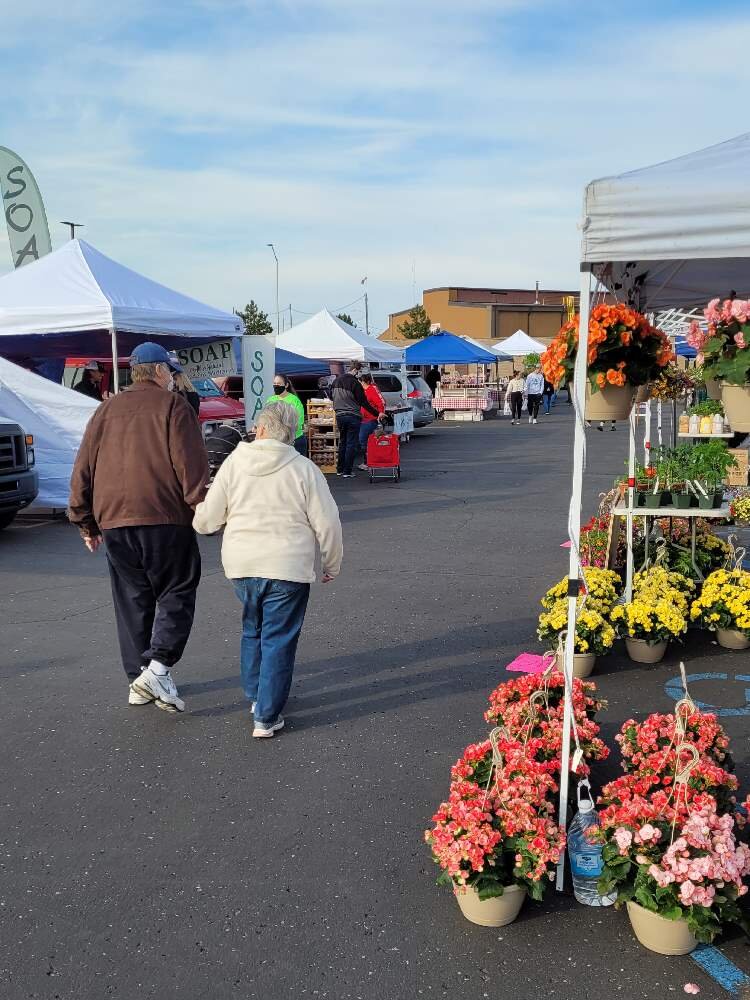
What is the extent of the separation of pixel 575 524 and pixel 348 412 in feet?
44.3

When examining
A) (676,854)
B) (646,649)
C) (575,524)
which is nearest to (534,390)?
(646,649)

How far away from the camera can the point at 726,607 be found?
606 cm

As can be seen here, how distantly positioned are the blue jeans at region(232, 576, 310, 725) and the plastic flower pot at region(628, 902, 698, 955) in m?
2.19

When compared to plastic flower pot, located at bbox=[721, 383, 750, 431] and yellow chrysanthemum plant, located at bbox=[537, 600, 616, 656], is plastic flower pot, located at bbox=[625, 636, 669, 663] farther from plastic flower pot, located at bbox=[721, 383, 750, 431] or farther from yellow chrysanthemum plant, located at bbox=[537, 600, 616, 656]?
plastic flower pot, located at bbox=[721, 383, 750, 431]

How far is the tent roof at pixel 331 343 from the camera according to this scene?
22.3 meters

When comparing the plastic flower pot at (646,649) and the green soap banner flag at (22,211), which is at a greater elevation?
the green soap banner flag at (22,211)

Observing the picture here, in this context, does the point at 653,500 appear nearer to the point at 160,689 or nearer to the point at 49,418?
the point at 160,689

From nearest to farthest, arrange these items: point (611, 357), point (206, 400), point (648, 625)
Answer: point (611, 357)
point (648, 625)
point (206, 400)

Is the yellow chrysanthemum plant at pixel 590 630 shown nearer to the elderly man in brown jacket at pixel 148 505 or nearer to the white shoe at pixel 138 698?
the elderly man in brown jacket at pixel 148 505

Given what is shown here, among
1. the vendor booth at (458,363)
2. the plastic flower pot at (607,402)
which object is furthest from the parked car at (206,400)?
the plastic flower pot at (607,402)

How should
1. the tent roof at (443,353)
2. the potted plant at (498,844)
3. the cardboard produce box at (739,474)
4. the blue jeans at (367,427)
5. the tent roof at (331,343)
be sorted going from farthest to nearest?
1. the tent roof at (443,353)
2. the tent roof at (331,343)
3. the blue jeans at (367,427)
4. the cardboard produce box at (739,474)
5. the potted plant at (498,844)

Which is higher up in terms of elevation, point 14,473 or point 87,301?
point 87,301

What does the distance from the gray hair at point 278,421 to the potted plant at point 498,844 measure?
2.06 meters

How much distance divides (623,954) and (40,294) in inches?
449
